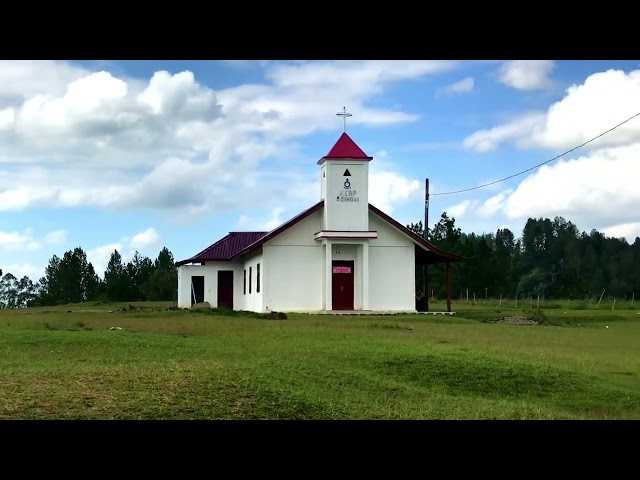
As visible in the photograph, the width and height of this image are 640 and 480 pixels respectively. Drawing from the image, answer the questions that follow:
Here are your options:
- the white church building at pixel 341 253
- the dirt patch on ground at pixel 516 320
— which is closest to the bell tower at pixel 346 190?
the white church building at pixel 341 253

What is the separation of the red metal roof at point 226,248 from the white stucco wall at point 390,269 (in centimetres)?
877

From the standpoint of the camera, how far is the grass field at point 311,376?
432 inches

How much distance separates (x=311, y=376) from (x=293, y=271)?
2438cm

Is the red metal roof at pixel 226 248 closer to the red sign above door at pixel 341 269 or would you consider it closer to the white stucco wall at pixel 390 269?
the red sign above door at pixel 341 269

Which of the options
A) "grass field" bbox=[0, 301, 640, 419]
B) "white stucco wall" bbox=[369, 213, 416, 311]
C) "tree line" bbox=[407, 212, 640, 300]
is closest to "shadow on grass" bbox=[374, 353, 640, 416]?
"grass field" bbox=[0, 301, 640, 419]

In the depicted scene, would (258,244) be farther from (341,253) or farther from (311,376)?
(311,376)

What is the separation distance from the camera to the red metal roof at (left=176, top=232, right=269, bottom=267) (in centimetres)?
4603

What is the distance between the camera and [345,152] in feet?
124

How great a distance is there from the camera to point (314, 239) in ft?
125

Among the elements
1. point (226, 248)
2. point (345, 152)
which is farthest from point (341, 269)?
point (226, 248)

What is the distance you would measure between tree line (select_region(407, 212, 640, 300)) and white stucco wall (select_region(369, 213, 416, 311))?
2135cm
